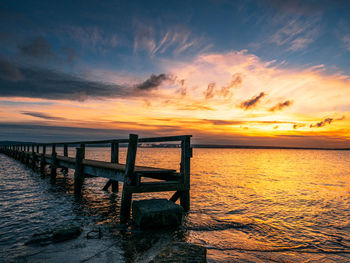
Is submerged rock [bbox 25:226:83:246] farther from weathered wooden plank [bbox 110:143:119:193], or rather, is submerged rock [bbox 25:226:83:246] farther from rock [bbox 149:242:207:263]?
weathered wooden plank [bbox 110:143:119:193]

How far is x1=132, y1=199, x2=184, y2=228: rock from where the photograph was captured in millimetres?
6055

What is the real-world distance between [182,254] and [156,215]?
9.05 feet

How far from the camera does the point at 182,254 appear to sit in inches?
136

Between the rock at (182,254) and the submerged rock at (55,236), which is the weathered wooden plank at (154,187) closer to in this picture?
the submerged rock at (55,236)

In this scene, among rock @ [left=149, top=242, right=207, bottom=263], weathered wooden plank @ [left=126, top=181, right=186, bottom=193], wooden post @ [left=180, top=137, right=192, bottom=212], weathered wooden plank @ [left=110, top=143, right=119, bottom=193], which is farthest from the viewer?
weathered wooden plank @ [left=110, top=143, right=119, bottom=193]

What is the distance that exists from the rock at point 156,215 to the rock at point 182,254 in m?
2.45

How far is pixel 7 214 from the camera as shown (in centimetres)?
795

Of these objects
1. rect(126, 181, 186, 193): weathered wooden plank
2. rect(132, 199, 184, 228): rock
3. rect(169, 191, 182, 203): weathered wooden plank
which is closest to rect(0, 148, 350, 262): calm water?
rect(132, 199, 184, 228): rock

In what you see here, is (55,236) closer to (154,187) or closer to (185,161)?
(154,187)

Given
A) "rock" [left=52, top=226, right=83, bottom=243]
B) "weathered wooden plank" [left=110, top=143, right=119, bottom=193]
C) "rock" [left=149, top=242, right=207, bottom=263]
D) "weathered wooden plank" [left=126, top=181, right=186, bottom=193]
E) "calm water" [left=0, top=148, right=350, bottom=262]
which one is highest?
"weathered wooden plank" [left=110, top=143, right=119, bottom=193]

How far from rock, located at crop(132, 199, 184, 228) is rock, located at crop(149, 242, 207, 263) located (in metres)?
2.45

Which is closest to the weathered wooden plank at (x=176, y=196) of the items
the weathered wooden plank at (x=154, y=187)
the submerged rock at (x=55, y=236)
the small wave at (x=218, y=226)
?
the weathered wooden plank at (x=154, y=187)

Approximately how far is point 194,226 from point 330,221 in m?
5.21

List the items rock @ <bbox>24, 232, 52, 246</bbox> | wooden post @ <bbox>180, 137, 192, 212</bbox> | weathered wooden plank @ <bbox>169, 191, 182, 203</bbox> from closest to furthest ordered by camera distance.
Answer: rock @ <bbox>24, 232, 52, 246</bbox>, wooden post @ <bbox>180, 137, 192, 212</bbox>, weathered wooden plank @ <bbox>169, 191, 182, 203</bbox>
